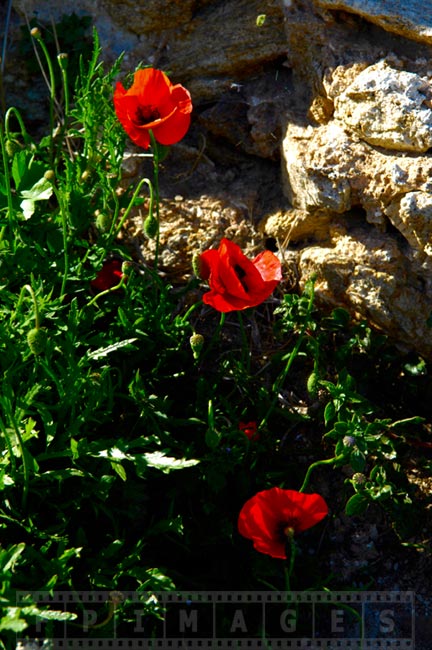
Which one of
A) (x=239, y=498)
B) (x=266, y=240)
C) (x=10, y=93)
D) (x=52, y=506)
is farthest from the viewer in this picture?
(x=10, y=93)

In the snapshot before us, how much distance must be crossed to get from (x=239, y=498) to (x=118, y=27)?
1750mm

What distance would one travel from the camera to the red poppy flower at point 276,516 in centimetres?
206

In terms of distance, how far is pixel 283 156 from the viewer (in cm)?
270

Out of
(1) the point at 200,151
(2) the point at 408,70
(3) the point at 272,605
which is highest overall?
(2) the point at 408,70

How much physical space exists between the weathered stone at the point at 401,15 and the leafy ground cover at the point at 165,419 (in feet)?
2.50

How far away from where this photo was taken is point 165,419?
2.27 meters

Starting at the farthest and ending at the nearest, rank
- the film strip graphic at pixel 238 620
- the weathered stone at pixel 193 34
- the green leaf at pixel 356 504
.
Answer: the weathered stone at pixel 193 34 → the green leaf at pixel 356 504 → the film strip graphic at pixel 238 620

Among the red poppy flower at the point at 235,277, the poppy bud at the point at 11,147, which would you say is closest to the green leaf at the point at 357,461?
the red poppy flower at the point at 235,277

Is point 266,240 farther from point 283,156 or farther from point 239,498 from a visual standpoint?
point 239,498

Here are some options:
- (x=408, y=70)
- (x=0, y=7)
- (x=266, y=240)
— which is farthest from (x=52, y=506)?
(x=0, y=7)

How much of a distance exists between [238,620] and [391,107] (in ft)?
5.03

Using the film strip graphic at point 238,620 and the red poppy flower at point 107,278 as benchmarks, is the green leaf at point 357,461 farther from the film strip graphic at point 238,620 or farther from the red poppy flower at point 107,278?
the red poppy flower at point 107,278

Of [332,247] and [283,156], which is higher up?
[283,156]

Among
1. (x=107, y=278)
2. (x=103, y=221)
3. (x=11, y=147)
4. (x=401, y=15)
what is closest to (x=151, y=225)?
(x=103, y=221)
